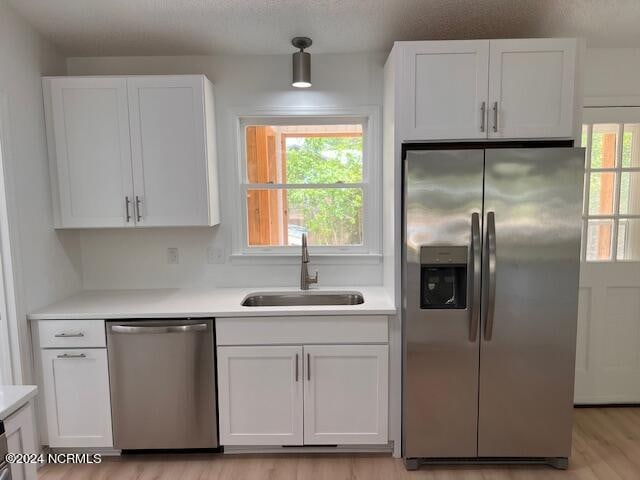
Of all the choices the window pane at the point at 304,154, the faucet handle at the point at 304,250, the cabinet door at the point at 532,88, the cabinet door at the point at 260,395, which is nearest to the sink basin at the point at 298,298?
the faucet handle at the point at 304,250

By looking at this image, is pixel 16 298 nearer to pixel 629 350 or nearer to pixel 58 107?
pixel 58 107

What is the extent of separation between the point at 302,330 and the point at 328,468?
784 millimetres

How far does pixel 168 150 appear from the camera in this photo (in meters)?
2.49

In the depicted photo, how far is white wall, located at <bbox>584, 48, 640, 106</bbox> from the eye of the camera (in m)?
2.71

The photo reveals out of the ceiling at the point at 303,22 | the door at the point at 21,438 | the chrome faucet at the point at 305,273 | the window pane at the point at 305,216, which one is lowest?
the door at the point at 21,438

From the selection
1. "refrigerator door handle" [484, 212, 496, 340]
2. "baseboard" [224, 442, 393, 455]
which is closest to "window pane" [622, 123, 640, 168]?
"refrigerator door handle" [484, 212, 496, 340]

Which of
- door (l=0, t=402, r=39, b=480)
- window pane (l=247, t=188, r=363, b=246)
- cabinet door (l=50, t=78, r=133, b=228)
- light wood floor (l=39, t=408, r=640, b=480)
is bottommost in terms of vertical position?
light wood floor (l=39, t=408, r=640, b=480)

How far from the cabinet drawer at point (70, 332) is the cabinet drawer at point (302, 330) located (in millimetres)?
654

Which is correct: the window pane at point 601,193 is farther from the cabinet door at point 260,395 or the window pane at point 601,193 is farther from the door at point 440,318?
the cabinet door at point 260,395

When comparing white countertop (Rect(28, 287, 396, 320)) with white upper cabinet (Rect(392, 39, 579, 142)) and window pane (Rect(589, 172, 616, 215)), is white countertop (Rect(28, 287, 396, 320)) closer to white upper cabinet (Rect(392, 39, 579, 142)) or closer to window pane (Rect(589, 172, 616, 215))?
white upper cabinet (Rect(392, 39, 579, 142))

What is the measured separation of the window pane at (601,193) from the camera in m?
2.79

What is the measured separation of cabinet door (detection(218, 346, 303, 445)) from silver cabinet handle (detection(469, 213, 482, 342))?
925 millimetres

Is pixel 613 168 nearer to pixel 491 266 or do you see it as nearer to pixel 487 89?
pixel 487 89

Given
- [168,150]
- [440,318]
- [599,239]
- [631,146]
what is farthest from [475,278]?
[168,150]
